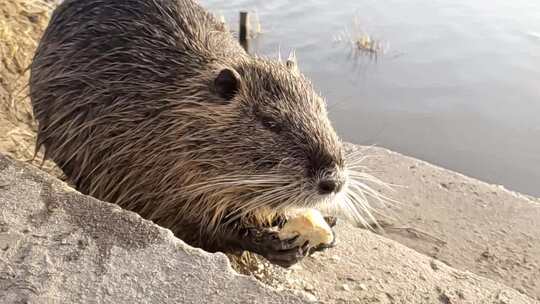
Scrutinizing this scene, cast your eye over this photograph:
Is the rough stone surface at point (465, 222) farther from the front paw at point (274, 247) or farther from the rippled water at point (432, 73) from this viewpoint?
the front paw at point (274, 247)

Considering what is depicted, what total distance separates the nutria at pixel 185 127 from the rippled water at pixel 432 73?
6.92 ft

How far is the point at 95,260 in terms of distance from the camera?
5.43 feet

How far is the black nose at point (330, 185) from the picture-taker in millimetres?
2188

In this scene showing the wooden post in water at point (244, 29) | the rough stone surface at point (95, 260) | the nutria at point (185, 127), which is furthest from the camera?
the wooden post in water at point (244, 29)

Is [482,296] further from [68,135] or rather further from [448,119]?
[448,119]

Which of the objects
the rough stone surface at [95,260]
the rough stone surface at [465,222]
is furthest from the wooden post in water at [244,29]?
the rough stone surface at [95,260]

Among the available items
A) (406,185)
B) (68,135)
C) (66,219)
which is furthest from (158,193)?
(406,185)

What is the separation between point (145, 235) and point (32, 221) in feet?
1.04

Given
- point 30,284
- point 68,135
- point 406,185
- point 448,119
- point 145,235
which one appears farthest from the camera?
point 448,119

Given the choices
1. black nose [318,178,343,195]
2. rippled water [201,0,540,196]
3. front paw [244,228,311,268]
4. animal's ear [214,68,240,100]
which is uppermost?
animal's ear [214,68,240,100]

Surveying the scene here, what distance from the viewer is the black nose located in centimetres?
219

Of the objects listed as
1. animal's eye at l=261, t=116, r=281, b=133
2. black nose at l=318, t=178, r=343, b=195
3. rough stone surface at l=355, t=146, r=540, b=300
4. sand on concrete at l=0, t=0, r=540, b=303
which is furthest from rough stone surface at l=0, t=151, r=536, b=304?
rough stone surface at l=355, t=146, r=540, b=300

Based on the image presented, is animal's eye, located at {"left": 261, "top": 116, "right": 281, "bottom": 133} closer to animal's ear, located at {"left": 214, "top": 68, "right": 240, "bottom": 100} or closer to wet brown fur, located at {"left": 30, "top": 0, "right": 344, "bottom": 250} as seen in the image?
wet brown fur, located at {"left": 30, "top": 0, "right": 344, "bottom": 250}

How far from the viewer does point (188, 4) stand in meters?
2.96
